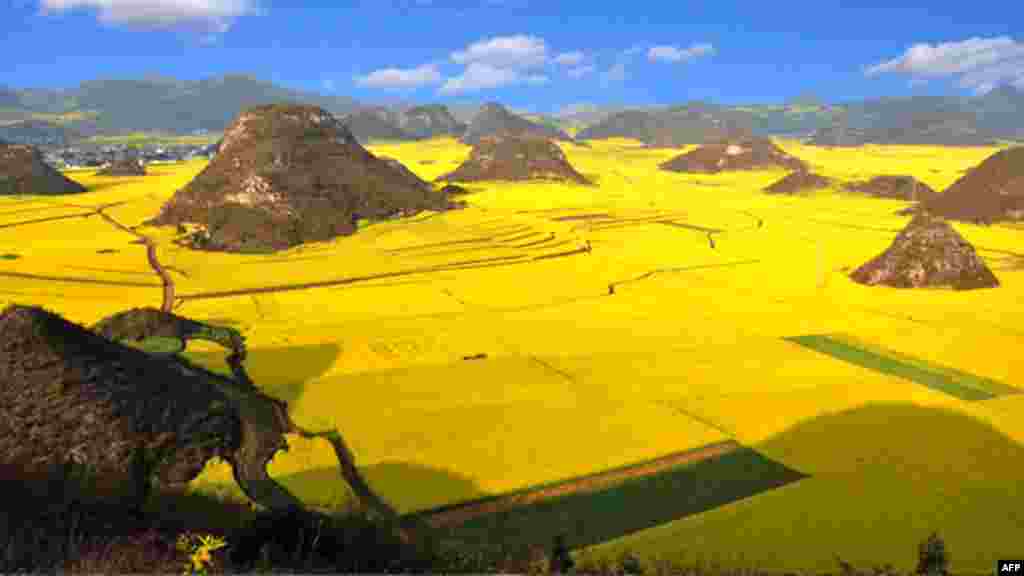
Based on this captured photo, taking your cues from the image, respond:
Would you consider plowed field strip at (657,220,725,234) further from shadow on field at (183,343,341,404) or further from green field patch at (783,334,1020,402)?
shadow on field at (183,343,341,404)

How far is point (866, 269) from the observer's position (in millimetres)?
45875

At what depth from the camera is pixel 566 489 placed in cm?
1823

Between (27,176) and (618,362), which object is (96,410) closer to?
(618,362)

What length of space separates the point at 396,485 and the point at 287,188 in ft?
178

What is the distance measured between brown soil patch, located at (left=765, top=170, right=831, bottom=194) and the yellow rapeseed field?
3856cm

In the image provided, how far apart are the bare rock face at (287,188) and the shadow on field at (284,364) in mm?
28474

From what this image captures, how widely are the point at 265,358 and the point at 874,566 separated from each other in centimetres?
2183

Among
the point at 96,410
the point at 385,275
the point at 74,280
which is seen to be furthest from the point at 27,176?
the point at 96,410

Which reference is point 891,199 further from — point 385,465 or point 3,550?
point 3,550

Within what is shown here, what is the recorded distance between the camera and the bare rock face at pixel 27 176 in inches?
3189

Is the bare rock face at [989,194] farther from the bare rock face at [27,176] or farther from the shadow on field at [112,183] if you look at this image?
the bare rock face at [27,176]

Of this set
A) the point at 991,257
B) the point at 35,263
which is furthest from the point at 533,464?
the point at 991,257

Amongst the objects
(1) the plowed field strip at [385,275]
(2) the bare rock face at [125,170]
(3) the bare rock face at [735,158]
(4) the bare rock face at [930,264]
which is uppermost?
(3) the bare rock face at [735,158]

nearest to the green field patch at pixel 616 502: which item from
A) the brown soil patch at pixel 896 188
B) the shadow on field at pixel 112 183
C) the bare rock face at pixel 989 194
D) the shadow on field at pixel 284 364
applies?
the shadow on field at pixel 284 364
